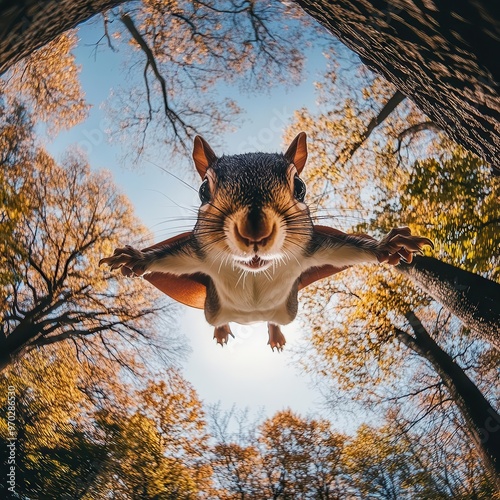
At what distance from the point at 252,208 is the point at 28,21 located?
1.27 m

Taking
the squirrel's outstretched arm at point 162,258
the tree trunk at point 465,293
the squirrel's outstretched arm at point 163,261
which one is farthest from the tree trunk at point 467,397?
the squirrel's outstretched arm at point 162,258

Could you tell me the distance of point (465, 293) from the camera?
10.5 ft

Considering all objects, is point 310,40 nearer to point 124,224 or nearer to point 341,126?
point 341,126

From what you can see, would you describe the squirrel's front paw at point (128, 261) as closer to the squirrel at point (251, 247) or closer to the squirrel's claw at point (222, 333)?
the squirrel at point (251, 247)

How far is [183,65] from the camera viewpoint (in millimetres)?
4609

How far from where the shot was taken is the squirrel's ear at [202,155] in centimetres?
251

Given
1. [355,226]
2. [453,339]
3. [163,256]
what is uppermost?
[355,226]

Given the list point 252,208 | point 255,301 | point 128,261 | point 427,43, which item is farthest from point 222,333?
point 427,43

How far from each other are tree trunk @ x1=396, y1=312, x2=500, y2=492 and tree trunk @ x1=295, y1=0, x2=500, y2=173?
9.74 feet

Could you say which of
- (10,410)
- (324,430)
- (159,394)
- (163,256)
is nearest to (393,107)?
(163,256)

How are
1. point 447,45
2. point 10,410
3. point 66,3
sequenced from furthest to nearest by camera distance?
point 10,410
point 66,3
point 447,45

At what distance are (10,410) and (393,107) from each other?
18.4ft

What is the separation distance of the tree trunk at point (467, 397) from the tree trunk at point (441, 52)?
117 inches

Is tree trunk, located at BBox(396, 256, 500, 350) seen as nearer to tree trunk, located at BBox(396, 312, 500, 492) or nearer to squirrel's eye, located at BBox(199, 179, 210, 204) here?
tree trunk, located at BBox(396, 312, 500, 492)
